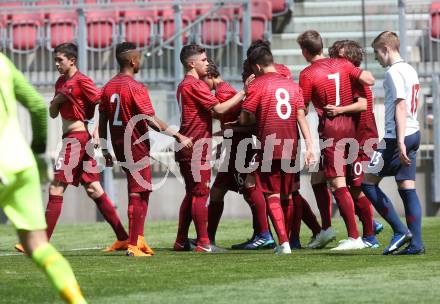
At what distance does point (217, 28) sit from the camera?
18109 mm

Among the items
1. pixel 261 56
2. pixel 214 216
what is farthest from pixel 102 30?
pixel 261 56

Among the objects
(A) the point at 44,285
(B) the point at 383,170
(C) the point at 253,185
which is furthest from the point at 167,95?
(A) the point at 44,285

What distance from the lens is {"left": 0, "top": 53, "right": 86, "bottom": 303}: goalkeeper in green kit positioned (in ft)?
19.7

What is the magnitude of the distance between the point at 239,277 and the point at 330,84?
9.62ft

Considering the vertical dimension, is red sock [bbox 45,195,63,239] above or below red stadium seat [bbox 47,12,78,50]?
below

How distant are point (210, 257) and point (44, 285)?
249 cm

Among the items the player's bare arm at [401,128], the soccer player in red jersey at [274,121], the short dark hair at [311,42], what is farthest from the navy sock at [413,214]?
the short dark hair at [311,42]

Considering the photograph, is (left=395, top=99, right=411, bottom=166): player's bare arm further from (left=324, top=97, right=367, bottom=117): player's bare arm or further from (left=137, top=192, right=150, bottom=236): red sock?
(left=137, top=192, right=150, bottom=236): red sock

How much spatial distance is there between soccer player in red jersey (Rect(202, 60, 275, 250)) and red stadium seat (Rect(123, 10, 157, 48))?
708cm

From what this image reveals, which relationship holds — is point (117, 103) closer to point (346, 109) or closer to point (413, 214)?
point (346, 109)

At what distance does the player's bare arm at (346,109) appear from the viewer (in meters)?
10.7

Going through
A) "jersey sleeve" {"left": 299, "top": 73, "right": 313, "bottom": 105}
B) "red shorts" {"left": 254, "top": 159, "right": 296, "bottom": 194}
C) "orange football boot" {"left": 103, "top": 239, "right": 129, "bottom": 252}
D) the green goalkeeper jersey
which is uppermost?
the green goalkeeper jersey

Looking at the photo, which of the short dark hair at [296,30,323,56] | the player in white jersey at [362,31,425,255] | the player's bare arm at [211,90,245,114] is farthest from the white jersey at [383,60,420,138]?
the player's bare arm at [211,90,245,114]

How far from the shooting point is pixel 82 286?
8.02 meters
